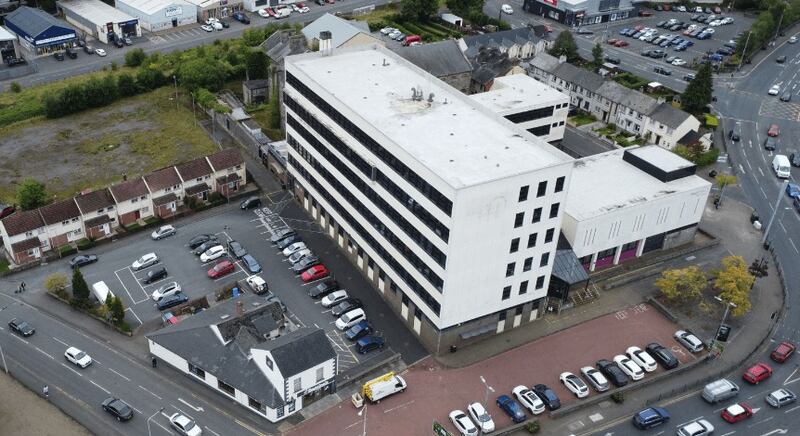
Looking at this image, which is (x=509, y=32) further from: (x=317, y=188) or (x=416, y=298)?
(x=416, y=298)

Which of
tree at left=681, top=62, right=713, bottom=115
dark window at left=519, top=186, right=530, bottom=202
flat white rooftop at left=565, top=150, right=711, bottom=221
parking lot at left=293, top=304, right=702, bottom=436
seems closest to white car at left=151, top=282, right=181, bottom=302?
parking lot at left=293, top=304, right=702, bottom=436

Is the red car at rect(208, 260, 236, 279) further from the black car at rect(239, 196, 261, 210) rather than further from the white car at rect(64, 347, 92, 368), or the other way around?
the white car at rect(64, 347, 92, 368)

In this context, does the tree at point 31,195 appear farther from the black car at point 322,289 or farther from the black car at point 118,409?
the black car at point 322,289

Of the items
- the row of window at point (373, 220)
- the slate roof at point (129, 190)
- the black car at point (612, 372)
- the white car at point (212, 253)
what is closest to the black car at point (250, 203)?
the row of window at point (373, 220)

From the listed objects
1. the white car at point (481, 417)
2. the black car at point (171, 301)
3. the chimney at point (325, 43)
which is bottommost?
the black car at point (171, 301)

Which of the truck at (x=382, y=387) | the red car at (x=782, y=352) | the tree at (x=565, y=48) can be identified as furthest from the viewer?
the tree at (x=565, y=48)
